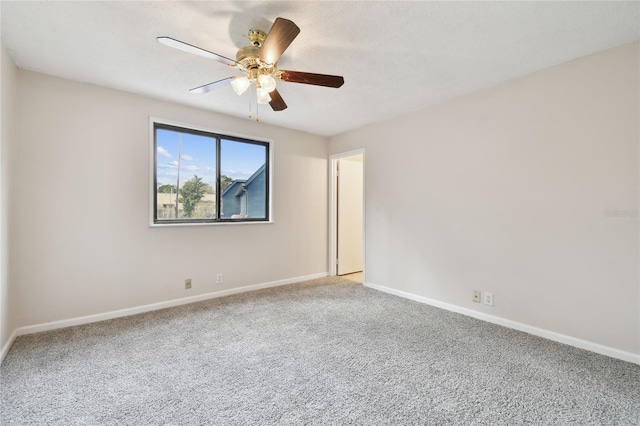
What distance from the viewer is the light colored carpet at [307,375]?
1.61 meters

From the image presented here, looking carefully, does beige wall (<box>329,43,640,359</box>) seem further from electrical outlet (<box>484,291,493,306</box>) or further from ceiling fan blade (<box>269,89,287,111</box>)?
ceiling fan blade (<box>269,89,287,111</box>)

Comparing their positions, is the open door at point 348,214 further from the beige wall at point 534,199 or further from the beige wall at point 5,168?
the beige wall at point 5,168

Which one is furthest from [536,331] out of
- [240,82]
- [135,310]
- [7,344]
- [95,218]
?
[7,344]

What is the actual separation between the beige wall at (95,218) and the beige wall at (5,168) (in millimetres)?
182

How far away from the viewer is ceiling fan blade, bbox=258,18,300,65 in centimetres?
155

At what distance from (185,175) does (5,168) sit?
149cm

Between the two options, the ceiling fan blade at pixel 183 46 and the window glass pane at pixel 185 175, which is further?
the window glass pane at pixel 185 175

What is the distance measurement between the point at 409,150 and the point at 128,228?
329 centimetres

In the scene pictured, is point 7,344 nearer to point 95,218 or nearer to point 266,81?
point 95,218

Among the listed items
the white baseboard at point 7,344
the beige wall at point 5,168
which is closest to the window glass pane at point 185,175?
the beige wall at point 5,168

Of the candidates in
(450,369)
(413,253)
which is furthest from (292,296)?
(450,369)

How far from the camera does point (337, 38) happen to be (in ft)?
6.82

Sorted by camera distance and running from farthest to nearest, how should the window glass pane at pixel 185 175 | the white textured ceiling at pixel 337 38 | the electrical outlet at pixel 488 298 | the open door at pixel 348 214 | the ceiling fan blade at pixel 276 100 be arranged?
the open door at pixel 348 214
the window glass pane at pixel 185 175
the electrical outlet at pixel 488 298
the ceiling fan blade at pixel 276 100
the white textured ceiling at pixel 337 38

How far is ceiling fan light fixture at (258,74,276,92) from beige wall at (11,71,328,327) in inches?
72.6
